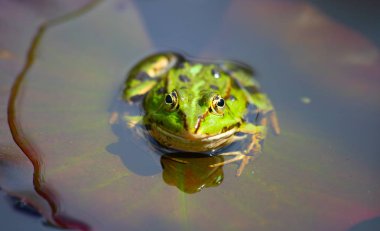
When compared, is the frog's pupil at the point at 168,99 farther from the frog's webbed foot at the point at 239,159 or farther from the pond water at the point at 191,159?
the frog's webbed foot at the point at 239,159

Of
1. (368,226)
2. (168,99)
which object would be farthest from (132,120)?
(368,226)

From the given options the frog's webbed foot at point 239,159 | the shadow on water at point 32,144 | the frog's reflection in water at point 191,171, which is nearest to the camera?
the shadow on water at point 32,144

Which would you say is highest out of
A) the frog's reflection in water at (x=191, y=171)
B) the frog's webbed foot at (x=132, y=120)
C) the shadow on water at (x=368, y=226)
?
the frog's webbed foot at (x=132, y=120)

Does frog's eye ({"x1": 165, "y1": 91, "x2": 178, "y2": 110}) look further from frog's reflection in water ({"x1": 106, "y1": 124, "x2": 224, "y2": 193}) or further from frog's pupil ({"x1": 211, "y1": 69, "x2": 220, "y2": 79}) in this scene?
frog's pupil ({"x1": 211, "y1": 69, "x2": 220, "y2": 79})

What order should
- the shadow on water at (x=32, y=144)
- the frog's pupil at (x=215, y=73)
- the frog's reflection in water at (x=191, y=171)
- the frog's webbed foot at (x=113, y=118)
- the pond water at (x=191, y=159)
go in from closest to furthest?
the shadow on water at (x=32, y=144) < the pond water at (x=191, y=159) < the frog's reflection in water at (x=191, y=171) < the frog's webbed foot at (x=113, y=118) < the frog's pupil at (x=215, y=73)

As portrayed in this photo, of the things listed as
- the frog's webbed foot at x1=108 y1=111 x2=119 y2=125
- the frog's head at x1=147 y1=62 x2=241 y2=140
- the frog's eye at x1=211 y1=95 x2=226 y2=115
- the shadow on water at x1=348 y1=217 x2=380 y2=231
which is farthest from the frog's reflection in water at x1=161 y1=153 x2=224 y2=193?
the shadow on water at x1=348 y1=217 x2=380 y2=231

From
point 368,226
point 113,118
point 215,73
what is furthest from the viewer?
point 215,73

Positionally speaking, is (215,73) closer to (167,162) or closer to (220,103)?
(220,103)

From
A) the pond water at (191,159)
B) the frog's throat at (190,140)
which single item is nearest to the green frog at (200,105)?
the frog's throat at (190,140)

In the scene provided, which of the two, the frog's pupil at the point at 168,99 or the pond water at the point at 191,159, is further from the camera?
the frog's pupil at the point at 168,99
